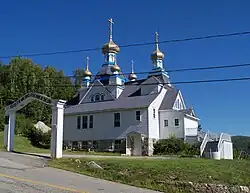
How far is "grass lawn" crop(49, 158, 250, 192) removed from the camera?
1661 centimetres

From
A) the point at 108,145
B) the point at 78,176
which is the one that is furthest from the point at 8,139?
the point at 108,145

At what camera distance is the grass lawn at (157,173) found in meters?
16.6

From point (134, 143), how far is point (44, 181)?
2482cm

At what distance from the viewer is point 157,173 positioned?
17.6 m

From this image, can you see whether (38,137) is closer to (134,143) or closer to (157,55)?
(134,143)

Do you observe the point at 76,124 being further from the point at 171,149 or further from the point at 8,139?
the point at 8,139

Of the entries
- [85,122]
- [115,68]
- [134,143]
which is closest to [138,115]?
[134,143]

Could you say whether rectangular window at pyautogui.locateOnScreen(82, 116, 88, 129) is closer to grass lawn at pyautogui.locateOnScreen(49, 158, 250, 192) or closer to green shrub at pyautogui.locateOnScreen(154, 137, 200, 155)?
green shrub at pyautogui.locateOnScreen(154, 137, 200, 155)

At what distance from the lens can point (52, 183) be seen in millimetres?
14055

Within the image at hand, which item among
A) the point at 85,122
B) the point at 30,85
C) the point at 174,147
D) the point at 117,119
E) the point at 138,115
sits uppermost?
the point at 30,85

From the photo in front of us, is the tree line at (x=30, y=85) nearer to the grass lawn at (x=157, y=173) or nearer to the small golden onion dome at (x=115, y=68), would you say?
the small golden onion dome at (x=115, y=68)

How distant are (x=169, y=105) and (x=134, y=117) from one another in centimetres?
450

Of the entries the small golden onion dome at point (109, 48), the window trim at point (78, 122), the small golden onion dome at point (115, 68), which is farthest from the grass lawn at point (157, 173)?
the small golden onion dome at point (109, 48)

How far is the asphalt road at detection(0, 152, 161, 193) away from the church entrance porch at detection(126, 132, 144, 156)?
20196mm
